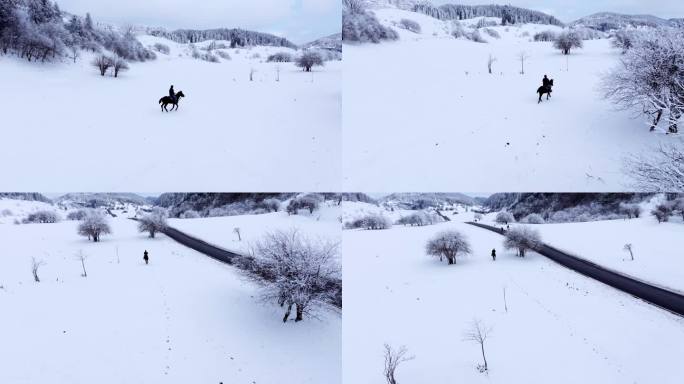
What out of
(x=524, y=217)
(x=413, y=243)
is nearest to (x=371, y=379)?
(x=413, y=243)

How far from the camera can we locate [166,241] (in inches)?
217

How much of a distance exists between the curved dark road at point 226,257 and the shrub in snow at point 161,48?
2344 mm

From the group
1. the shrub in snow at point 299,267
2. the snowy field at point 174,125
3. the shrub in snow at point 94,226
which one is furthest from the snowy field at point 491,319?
the shrub in snow at point 94,226

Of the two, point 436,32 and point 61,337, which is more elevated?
point 436,32

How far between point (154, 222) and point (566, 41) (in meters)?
5.71

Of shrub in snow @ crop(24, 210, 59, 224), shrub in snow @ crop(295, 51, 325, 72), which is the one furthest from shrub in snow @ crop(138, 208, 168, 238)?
shrub in snow @ crop(295, 51, 325, 72)

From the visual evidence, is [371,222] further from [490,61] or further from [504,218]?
[490,61]

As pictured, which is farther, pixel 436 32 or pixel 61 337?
pixel 436 32

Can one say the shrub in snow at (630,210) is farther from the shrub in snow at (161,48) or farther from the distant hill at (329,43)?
the shrub in snow at (161,48)

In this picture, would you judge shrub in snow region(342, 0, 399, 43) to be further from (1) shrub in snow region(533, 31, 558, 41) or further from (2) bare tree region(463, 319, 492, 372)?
(2) bare tree region(463, 319, 492, 372)

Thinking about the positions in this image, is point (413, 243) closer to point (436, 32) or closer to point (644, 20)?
point (436, 32)

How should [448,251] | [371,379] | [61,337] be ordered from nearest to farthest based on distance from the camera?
[61,337], [371,379], [448,251]

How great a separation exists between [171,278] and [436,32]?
15.0 ft

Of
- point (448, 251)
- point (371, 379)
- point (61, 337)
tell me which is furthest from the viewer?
point (448, 251)
